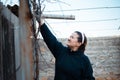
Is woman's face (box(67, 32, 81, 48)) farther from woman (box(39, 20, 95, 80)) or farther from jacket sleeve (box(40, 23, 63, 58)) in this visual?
jacket sleeve (box(40, 23, 63, 58))

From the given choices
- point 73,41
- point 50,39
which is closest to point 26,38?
point 50,39

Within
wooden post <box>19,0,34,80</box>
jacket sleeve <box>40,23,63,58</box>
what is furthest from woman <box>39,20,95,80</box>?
wooden post <box>19,0,34,80</box>

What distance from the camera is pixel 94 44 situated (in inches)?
351

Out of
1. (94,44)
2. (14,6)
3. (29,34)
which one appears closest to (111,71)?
(94,44)

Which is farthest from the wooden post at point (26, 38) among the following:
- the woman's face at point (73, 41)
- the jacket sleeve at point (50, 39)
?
the woman's face at point (73, 41)

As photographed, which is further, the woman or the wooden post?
the woman

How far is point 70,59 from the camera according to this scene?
12.3ft

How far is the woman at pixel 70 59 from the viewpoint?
12.1 feet

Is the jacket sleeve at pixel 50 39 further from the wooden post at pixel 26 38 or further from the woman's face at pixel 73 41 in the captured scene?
the wooden post at pixel 26 38

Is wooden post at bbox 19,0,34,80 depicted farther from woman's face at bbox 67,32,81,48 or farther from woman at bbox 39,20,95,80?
woman's face at bbox 67,32,81,48

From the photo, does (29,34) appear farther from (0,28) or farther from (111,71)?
(111,71)

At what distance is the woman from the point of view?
368 centimetres

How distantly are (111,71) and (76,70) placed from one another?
539 cm

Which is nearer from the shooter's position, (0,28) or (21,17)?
(0,28)
